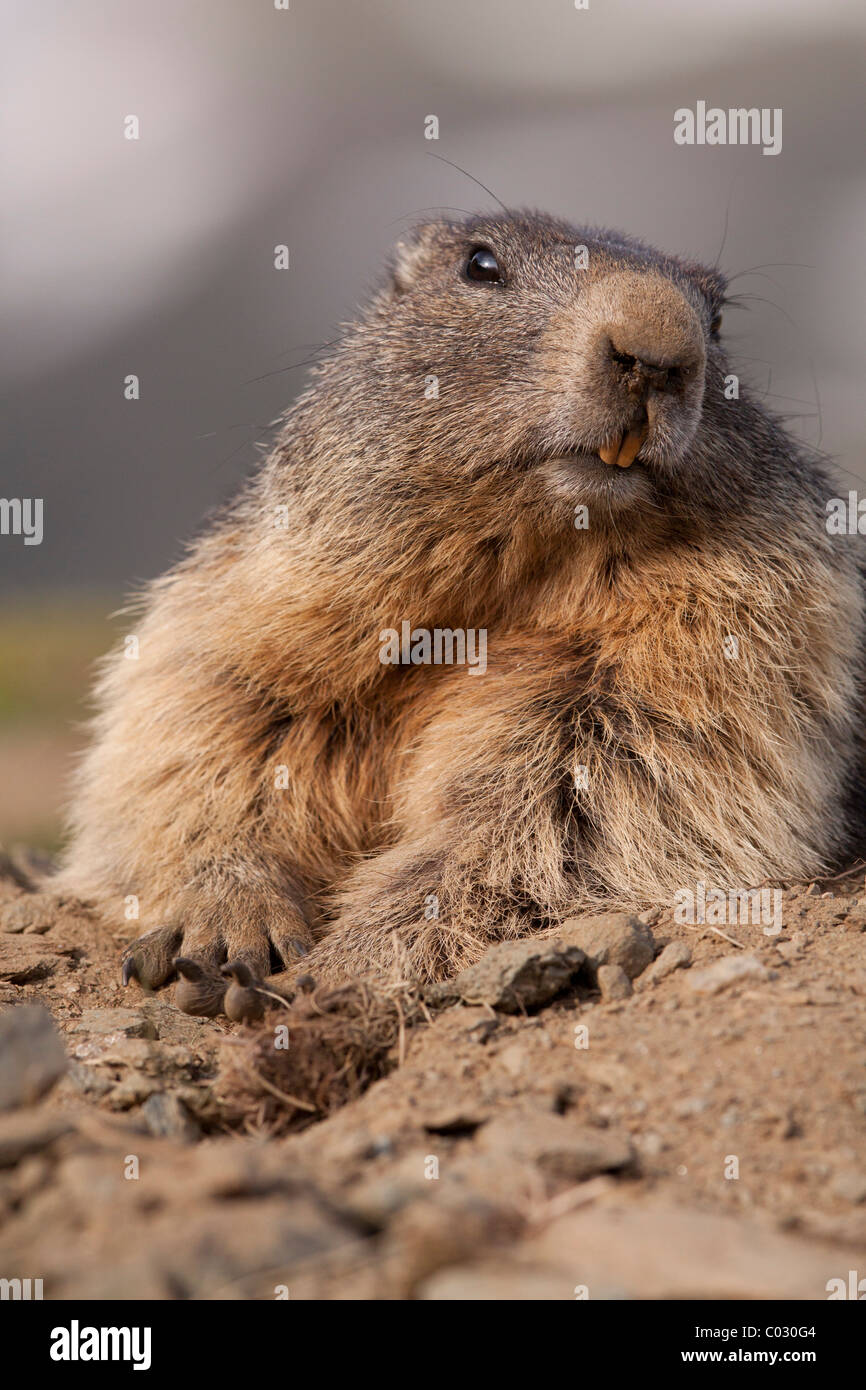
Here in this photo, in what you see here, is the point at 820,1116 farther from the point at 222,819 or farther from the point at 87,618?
the point at 87,618

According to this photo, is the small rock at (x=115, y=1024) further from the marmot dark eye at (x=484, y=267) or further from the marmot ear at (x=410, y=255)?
the marmot ear at (x=410, y=255)

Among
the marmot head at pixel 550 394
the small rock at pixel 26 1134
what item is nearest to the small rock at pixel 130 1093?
the small rock at pixel 26 1134

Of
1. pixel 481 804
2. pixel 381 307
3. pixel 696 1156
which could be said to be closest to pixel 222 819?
pixel 481 804

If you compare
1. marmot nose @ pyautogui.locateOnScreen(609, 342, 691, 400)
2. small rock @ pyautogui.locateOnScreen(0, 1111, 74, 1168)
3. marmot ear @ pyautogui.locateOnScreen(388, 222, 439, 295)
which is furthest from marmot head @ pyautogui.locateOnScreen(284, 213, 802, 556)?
small rock @ pyautogui.locateOnScreen(0, 1111, 74, 1168)

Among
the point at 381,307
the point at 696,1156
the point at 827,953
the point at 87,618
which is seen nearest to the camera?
the point at 696,1156

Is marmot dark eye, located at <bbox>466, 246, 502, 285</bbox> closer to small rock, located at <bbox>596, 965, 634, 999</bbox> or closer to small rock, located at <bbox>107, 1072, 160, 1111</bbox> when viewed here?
small rock, located at <bbox>596, 965, 634, 999</bbox>

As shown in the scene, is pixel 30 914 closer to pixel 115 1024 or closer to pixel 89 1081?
pixel 115 1024
